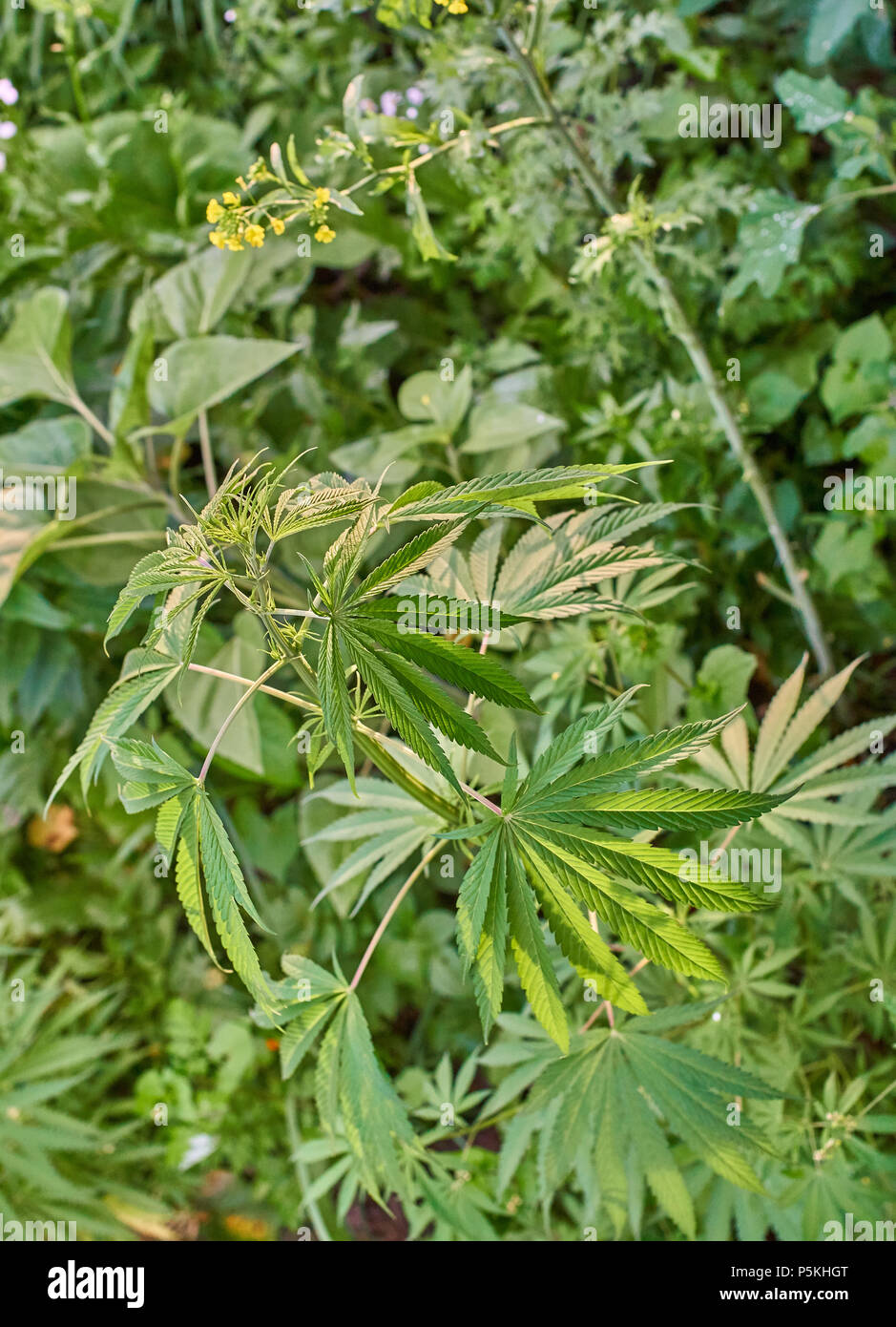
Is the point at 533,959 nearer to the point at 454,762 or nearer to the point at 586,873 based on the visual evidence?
the point at 586,873

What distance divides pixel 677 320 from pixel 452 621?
0.67m

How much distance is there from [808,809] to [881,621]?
57cm

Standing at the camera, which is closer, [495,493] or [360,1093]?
[495,493]

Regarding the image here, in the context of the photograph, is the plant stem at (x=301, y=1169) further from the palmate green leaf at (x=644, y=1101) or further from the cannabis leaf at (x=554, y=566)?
the cannabis leaf at (x=554, y=566)

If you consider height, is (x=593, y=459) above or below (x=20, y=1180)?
above

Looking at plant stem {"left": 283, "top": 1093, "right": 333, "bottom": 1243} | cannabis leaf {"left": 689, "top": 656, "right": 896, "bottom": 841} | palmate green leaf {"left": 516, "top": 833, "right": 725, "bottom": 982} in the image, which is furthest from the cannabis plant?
plant stem {"left": 283, "top": 1093, "right": 333, "bottom": 1243}

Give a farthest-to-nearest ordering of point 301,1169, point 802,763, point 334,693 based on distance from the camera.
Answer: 1. point 301,1169
2. point 802,763
3. point 334,693

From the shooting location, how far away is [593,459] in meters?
1.37

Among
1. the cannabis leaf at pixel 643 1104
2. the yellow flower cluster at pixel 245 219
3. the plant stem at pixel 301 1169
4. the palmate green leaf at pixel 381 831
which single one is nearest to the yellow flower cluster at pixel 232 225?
the yellow flower cluster at pixel 245 219

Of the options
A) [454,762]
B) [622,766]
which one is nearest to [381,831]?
[454,762]

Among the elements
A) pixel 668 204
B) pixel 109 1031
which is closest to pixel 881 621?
pixel 668 204

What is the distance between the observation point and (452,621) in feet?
2.08

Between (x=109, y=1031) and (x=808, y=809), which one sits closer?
(x=808, y=809)
